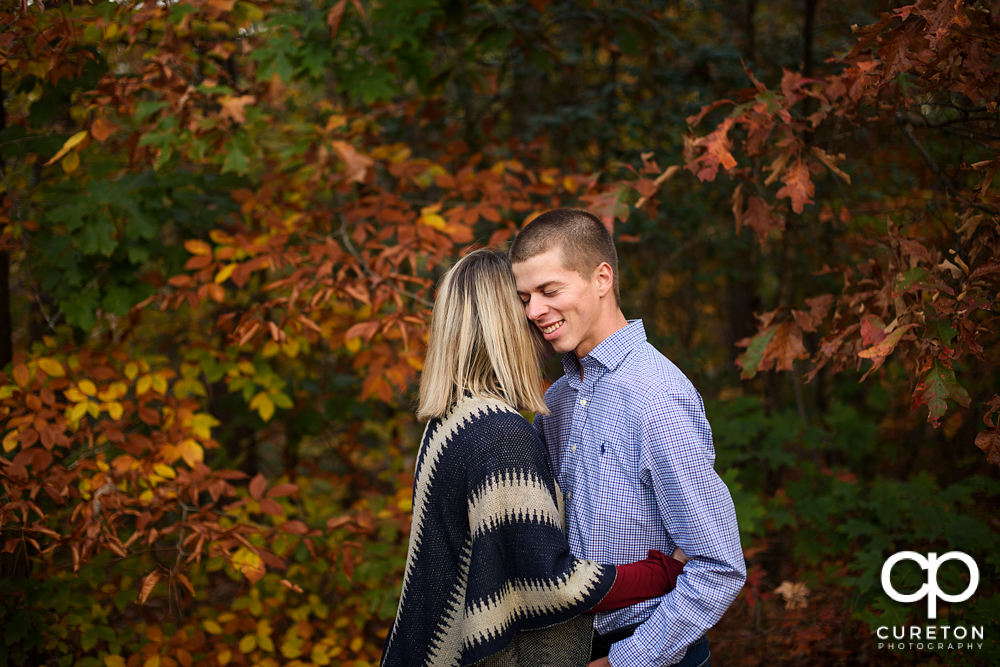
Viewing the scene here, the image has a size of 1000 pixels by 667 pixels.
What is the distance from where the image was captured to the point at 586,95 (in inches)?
228

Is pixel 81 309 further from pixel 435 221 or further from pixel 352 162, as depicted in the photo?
pixel 435 221

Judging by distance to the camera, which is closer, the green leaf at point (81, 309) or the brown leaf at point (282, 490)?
the brown leaf at point (282, 490)

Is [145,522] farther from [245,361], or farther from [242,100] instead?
[242,100]

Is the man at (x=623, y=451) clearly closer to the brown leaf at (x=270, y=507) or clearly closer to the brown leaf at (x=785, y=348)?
the brown leaf at (x=785, y=348)

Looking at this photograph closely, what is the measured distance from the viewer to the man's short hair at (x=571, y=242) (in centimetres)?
203

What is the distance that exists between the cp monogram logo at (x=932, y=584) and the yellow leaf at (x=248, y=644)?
3400 millimetres

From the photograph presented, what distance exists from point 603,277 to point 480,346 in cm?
47

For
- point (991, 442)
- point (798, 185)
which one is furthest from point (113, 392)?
point (991, 442)

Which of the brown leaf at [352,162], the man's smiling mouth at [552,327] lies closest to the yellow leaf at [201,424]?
the brown leaf at [352,162]

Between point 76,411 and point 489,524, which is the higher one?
point 489,524

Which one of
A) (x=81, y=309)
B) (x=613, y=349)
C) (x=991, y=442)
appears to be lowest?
(x=991, y=442)

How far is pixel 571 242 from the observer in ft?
6.71

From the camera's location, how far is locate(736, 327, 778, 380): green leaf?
2688 mm

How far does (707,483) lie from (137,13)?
313cm
